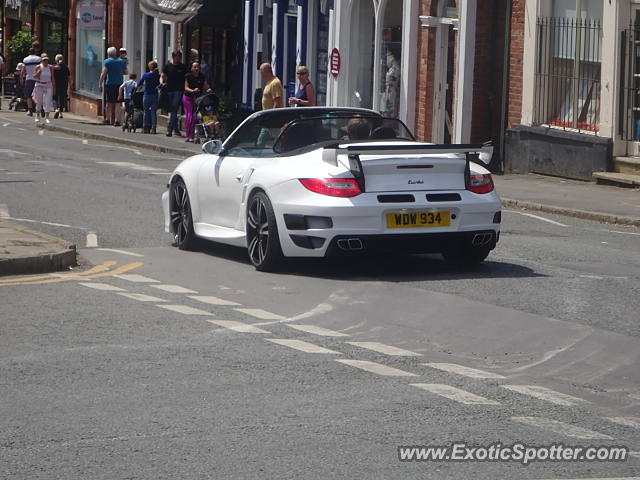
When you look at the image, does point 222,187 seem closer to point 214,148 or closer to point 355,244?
point 214,148

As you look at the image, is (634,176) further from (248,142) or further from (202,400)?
(202,400)

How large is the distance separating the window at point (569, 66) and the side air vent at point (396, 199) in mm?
12470

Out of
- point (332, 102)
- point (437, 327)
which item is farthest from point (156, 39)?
point (437, 327)

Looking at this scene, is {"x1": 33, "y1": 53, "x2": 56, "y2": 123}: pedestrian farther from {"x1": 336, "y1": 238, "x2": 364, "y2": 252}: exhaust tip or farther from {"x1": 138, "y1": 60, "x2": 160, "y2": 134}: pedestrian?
{"x1": 336, "y1": 238, "x2": 364, "y2": 252}: exhaust tip

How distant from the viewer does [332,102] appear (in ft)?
107

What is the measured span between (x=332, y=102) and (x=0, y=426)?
2585cm

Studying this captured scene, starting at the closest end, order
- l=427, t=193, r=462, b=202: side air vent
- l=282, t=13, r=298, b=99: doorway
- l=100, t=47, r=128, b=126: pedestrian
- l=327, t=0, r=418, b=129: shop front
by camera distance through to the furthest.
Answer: l=427, t=193, r=462, b=202: side air vent → l=327, t=0, r=418, b=129: shop front → l=282, t=13, r=298, b=99: doorway → l=100, t=47, r=128, b=126: pedestrian

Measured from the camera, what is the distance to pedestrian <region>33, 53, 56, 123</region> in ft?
136

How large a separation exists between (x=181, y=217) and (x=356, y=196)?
2768mm

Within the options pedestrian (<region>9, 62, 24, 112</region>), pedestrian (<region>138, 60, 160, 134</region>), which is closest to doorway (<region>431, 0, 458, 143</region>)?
pedestrian (<region>138, 60, 160, 134</region>)

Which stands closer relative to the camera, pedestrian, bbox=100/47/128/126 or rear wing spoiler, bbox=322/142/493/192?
rear wing spoiler, bbox=322/142/493/192

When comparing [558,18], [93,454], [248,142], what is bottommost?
[93,454]

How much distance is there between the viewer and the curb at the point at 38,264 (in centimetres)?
1247

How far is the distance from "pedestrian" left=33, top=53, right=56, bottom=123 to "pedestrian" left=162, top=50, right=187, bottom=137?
6510 millimetres
